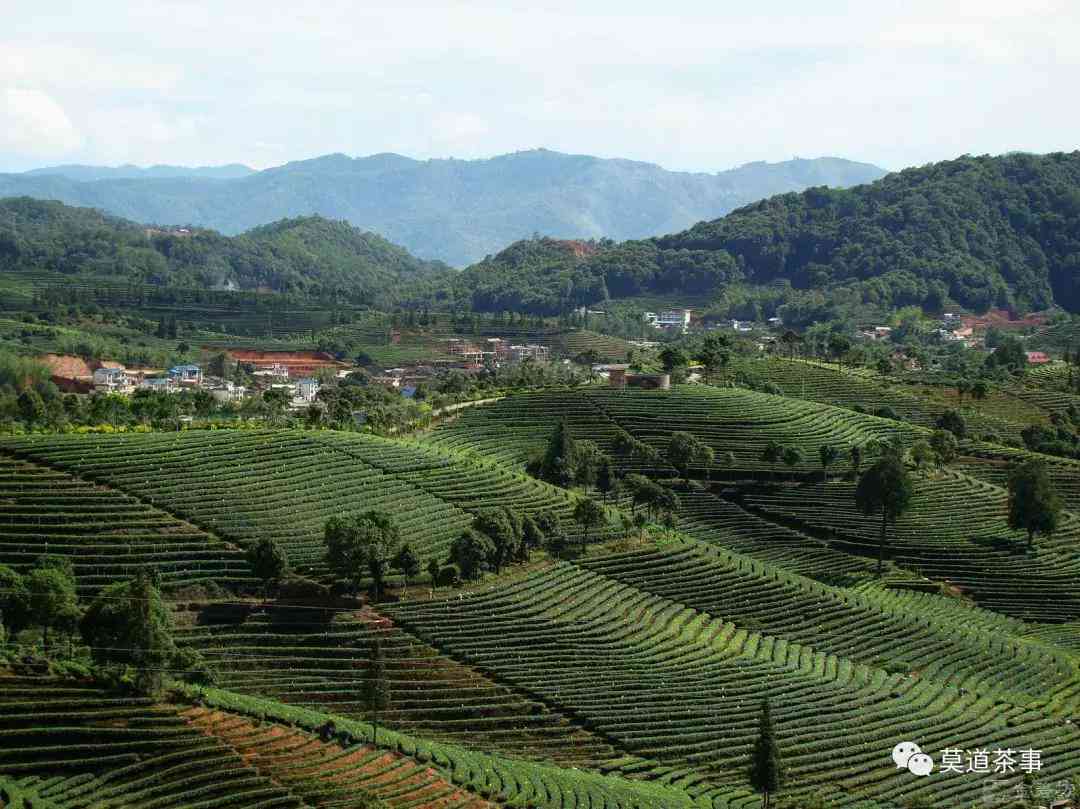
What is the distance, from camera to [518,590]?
167 feet

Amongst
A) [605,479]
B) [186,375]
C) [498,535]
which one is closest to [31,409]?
[605,479]

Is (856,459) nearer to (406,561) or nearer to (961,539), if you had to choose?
(961,539)

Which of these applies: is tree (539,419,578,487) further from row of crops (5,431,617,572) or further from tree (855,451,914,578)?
tree (855,451,914,578)

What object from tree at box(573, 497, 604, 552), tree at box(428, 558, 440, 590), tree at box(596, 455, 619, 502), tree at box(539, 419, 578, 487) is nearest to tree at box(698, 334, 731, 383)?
tree at box(596, 455, 619, 502)

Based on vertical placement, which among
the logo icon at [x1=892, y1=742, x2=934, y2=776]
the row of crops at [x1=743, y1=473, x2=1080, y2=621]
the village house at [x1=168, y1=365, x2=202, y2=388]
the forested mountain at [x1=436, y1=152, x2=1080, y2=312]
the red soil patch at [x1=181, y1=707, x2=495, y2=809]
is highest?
the forested mountain at [x1=436, y1=152, x2=1080, y2=312]

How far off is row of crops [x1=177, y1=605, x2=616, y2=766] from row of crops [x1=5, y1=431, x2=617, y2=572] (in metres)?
3.59

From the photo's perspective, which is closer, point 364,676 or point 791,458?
point 364,676

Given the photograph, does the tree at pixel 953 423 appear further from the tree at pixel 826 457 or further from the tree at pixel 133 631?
the tree at pixel 133 631

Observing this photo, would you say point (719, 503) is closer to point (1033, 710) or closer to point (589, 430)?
point (589, 430)

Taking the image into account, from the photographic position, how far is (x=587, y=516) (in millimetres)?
57094

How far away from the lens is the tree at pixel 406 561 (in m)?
49.2

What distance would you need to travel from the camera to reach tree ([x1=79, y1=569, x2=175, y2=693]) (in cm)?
3888

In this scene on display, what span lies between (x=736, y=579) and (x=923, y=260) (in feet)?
383

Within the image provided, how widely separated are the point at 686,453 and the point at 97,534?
1195 inches
